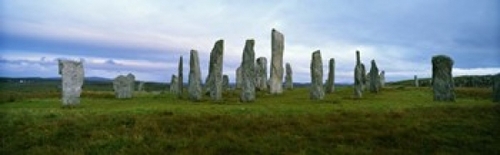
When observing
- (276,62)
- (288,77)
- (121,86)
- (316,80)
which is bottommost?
(121,86)

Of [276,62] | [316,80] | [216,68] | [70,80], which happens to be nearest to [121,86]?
[216,68]

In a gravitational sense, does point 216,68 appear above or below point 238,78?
above

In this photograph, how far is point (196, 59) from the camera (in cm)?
4134

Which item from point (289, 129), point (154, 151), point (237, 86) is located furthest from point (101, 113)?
point (237, 86)

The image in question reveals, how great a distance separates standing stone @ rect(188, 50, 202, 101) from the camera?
40.8m

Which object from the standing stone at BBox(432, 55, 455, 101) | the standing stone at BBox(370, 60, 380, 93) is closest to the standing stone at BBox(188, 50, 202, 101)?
the standing stone at BBox(432, 55, 455, 101)

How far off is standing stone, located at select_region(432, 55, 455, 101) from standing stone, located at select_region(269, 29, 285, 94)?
16196 millimetres

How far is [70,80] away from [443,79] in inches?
963

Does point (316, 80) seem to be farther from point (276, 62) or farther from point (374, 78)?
point (374, 78)

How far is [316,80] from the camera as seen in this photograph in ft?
133

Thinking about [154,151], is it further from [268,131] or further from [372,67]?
[372,67]

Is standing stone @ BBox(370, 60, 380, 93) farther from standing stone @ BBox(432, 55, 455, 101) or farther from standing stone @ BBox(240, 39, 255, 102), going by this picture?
standing stone @ BBox(240, 39, 255, 102)

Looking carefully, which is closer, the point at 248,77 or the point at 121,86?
the point at 248,77

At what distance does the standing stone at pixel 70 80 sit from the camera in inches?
1302
